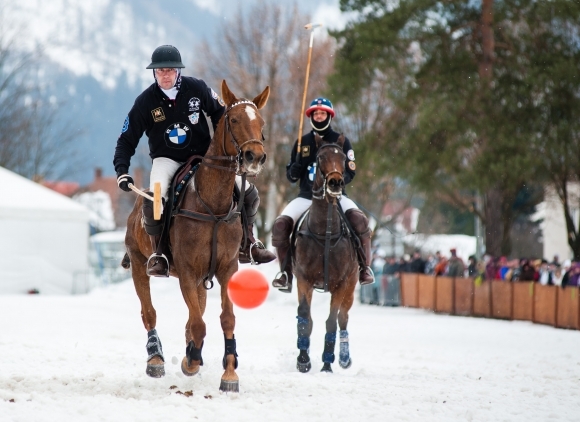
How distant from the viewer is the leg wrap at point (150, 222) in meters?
9.58

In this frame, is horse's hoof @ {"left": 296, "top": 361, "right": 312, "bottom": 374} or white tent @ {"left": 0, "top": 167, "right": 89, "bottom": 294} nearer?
horse's hoof @ {"left": 296, "top": 361, "right": 312, "bottom": 374}

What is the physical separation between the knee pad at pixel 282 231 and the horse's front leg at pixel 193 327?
280cm

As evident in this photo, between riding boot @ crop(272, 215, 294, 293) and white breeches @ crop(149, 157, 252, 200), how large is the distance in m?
2.84

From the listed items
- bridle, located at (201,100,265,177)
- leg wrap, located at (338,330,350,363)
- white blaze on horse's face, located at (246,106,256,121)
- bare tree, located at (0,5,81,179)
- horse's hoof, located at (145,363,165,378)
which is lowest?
horse's hoof, located at (145,363,165,378)

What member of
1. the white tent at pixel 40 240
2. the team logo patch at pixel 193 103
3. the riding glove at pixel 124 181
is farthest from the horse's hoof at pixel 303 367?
the white tent at pixel 40 240

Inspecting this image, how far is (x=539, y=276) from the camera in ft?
76.4

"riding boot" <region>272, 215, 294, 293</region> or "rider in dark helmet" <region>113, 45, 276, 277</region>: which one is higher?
"rider in dark helmet" <region>113, 45, 276, 277</region>

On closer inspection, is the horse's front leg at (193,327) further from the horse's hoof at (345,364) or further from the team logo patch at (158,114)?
the horse's hoof at (345,364)

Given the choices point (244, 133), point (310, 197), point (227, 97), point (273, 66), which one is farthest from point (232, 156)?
point (273, 66)

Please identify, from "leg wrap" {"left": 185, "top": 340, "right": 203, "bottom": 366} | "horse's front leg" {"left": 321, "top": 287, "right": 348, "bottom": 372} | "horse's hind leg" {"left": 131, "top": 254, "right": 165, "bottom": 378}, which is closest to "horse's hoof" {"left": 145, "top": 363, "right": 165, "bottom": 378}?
"horse's hind leg" {"left": 131, "top": 254, "right": 165, "bottom": 378}

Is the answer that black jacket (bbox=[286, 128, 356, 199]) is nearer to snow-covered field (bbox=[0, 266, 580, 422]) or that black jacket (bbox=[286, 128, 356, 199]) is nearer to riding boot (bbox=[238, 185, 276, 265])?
riding boot (bbox=[238, 185, 276, 265])

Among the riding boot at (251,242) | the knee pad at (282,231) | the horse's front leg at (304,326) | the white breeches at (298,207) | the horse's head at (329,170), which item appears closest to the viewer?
the riding boot at (251,242)

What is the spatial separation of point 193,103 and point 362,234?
349 cm

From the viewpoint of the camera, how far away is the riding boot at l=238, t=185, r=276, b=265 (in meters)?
9.69
